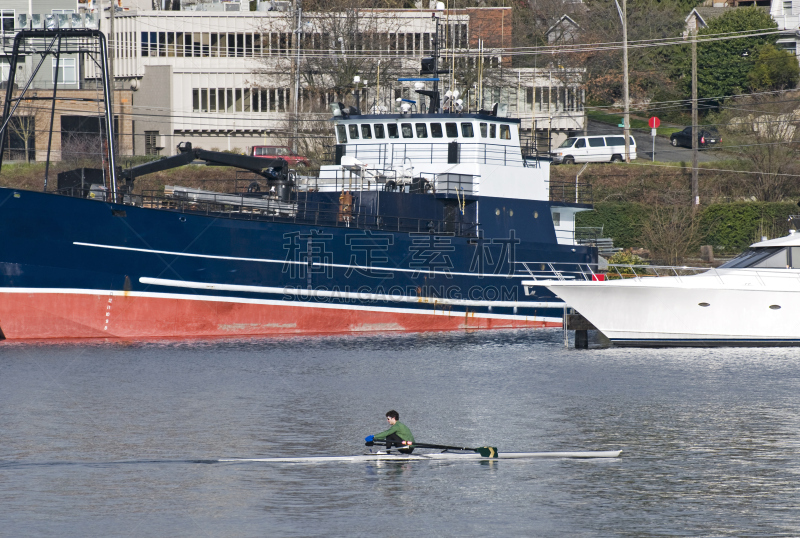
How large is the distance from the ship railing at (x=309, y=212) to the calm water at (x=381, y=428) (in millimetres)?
4074

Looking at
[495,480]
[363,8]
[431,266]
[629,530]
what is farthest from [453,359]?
[363,8]

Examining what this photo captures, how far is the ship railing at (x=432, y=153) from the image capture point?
35.4m

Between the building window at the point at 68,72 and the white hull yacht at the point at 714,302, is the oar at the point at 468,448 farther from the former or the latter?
the building window at the point at 68,72

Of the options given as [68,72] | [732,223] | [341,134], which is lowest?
[732,223]

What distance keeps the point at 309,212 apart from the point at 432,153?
192 inches

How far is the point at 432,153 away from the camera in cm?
3556

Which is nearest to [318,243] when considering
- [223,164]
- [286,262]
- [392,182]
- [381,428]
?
[286,262]

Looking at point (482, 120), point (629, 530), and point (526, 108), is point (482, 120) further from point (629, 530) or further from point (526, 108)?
point (526, 108)

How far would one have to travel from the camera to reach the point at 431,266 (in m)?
33.8

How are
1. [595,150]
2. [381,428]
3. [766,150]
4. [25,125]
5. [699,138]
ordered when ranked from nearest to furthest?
[381,428], [766,150], [595,150], [699,138], [25,125]

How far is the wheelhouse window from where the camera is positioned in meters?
36.7

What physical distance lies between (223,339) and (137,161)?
1168 inches

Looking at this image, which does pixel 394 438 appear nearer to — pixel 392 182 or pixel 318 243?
pixel 318 243

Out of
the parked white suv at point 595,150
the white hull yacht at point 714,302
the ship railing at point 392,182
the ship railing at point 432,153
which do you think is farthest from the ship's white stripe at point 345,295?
the parked white suv at point 595,150
